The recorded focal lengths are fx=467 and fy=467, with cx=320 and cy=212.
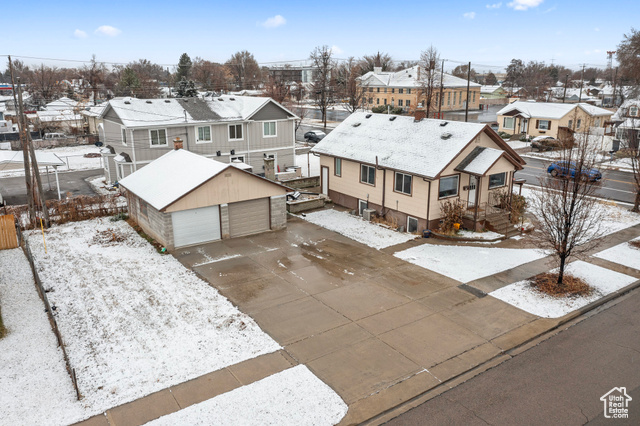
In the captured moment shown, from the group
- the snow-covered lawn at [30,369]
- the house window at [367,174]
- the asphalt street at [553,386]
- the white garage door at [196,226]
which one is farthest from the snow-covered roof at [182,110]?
the asphalt street at [553,386]

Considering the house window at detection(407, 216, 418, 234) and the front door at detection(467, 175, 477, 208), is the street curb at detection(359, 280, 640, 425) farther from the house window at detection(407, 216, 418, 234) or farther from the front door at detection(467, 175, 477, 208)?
the house window at detection(407, 216, 418, 234)

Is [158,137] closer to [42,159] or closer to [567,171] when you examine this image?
[42,159]

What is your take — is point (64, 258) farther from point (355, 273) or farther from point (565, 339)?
point (565, 339)

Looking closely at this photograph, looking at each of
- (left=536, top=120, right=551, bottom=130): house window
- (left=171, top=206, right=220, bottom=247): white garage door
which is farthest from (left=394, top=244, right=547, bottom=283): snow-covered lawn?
(left=536, top=120, right=551, bottom=130): house window

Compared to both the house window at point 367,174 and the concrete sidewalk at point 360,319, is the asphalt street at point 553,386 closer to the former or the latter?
the concrete sidewalk at point 360,319

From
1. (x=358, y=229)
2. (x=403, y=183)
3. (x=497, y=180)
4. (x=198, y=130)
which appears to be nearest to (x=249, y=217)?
(x=358, y=229)

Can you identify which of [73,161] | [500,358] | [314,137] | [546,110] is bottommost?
[500,358]
